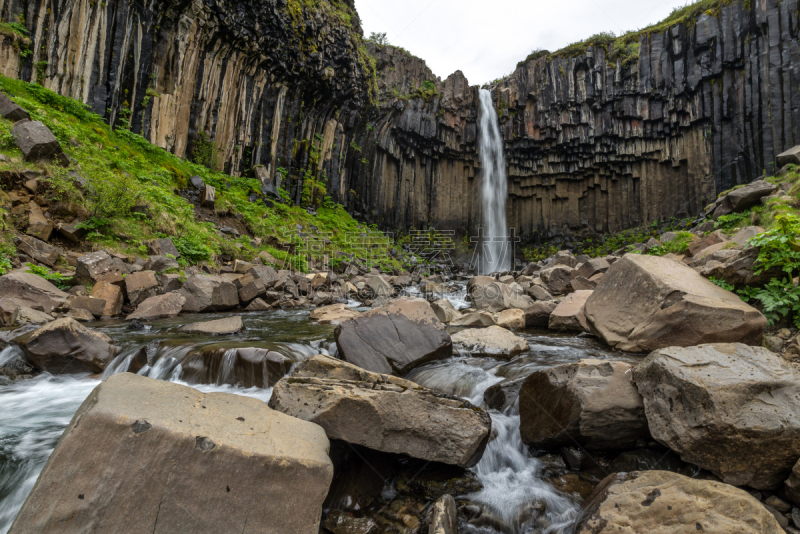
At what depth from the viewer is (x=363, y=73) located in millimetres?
21953

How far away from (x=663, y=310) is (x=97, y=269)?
933 centimetres

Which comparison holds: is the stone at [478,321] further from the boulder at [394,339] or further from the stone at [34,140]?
the stone at [34,140]

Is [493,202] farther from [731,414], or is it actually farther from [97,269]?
[731,414]

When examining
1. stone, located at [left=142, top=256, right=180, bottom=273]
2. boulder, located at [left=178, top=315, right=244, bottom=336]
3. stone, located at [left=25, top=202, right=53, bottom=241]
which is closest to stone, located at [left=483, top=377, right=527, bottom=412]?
boulder, located at [left=178, top=315, right=244, bottom=336]

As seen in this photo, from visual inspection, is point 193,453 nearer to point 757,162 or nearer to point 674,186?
point 757,162

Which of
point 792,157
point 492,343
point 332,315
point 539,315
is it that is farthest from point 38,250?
point 792,157

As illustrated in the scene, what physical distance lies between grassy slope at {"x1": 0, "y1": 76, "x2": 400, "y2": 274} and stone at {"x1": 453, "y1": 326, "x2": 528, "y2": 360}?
25.5 ft

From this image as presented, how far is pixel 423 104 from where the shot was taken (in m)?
27.0

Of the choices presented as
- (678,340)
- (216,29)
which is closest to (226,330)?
(678,340)

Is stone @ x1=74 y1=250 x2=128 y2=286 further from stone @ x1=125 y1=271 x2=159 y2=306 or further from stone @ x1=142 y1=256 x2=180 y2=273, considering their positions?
stone @ x1=142 y1=256 x2=180 y2=273

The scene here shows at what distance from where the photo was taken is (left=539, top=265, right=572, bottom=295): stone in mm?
10250

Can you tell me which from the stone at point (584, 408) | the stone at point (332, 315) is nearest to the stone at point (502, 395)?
the stone at point (584, 408)

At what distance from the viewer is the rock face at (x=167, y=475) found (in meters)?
1.67

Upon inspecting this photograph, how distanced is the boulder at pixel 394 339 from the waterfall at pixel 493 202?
2536cm
